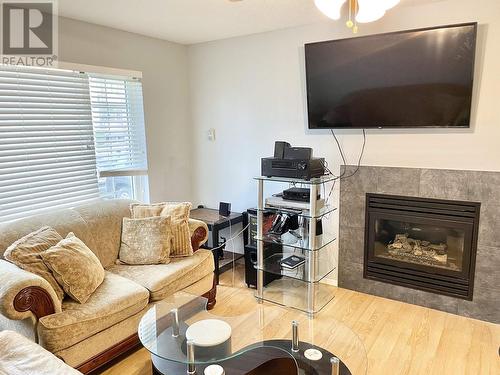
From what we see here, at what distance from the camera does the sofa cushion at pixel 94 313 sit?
2.00 meters

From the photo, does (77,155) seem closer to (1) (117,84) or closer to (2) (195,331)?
(1) (117,84)

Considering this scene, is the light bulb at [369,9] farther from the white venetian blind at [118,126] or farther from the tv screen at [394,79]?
the white venetian blind at [118,126]

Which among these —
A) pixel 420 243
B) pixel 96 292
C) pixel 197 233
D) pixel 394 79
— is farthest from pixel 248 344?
pixel 394 79

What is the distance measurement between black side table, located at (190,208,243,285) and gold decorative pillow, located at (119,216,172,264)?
2.23 feet

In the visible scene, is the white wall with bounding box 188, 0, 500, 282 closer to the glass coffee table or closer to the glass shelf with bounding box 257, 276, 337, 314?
the glass shelf with bounding box 257, 276, 337, 314

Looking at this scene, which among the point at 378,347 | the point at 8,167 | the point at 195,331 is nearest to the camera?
the point at 195,331

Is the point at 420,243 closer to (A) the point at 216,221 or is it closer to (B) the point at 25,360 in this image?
(A) the point at 216,221

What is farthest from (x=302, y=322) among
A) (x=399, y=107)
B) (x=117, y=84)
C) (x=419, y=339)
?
(x=117, y=84)

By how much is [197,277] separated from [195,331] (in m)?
0.88

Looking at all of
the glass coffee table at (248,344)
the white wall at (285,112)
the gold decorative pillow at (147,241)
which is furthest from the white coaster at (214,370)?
the white wall at (285,112)

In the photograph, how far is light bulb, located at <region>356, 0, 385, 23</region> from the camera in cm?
170

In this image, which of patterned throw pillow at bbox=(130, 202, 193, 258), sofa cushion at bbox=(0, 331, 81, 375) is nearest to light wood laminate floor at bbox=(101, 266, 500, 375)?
patterned throw pillow at bbox=(130, 202, 193, 258)

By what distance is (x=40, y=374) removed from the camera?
1570mm

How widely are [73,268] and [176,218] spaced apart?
0.91 metres
